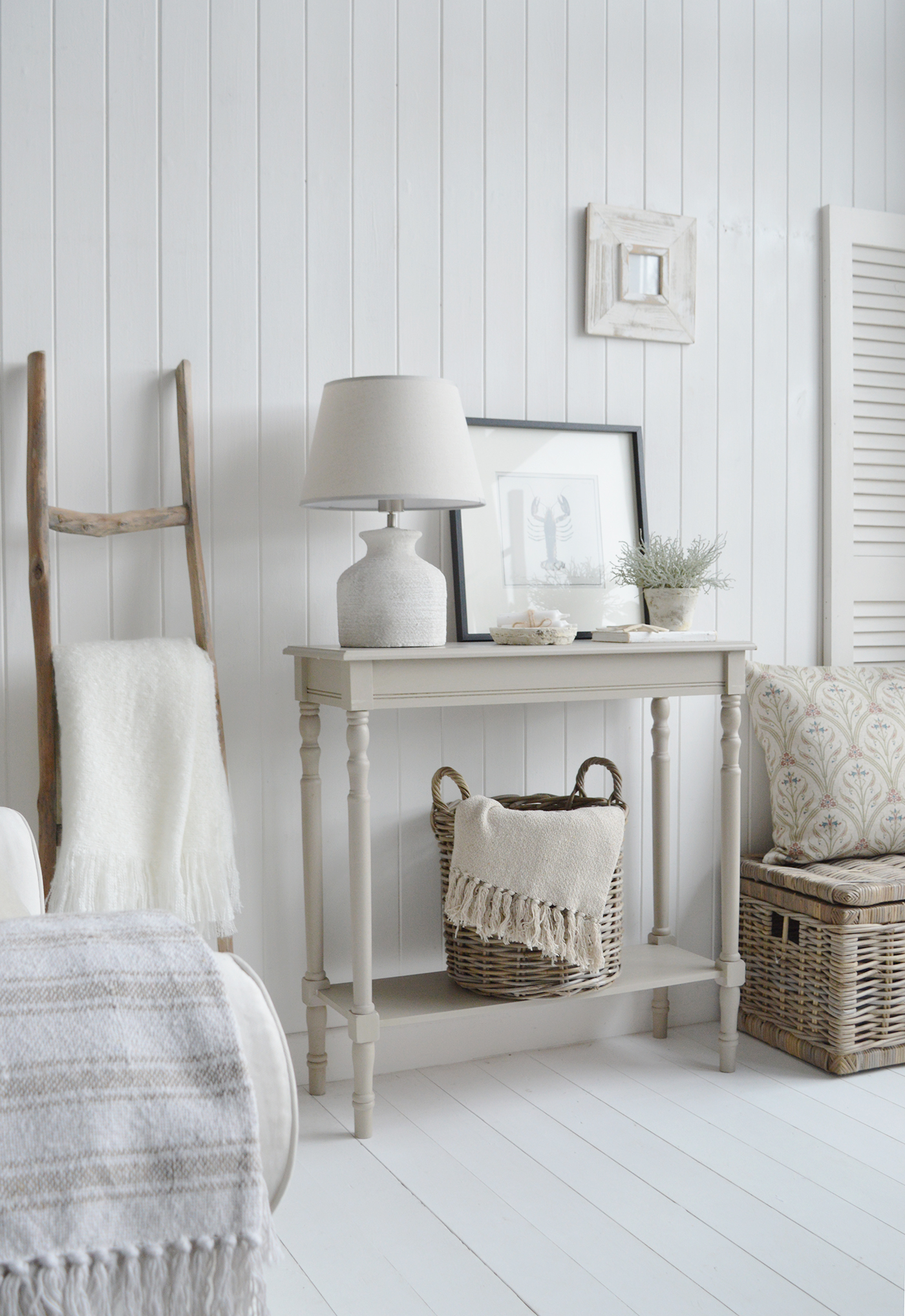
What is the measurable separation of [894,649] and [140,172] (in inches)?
81.4

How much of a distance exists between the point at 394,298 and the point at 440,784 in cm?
100

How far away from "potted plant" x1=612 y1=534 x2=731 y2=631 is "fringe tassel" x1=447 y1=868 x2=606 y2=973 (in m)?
0.67

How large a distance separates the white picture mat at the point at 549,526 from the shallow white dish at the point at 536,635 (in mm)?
198

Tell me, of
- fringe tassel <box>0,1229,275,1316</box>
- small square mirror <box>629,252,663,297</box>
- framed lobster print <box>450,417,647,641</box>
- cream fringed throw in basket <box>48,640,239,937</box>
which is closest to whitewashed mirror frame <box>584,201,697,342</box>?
small square mirror <box>629,252,663,297</box>

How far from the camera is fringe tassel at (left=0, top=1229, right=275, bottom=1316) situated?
69 cm

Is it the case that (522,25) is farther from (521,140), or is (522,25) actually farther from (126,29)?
(126,29)

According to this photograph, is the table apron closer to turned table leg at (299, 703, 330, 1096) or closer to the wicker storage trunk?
turned table leg at (299, 703, 330, 1096)

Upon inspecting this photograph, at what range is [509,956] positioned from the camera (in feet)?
6.79

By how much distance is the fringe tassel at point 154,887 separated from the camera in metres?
1.81

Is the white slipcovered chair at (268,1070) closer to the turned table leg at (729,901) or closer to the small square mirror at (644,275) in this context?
the turned table leg at (729,901)

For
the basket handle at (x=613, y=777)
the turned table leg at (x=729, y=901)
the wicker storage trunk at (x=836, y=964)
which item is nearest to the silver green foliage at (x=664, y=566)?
the turned table leg at (x=729, y=901)

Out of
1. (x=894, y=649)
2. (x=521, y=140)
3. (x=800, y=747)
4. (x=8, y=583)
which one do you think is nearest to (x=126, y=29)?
(x=521, y=140)

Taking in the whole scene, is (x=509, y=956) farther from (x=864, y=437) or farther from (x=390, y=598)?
(x=864, y=437)

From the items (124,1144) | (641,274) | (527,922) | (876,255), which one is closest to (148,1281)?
(124,1144)
